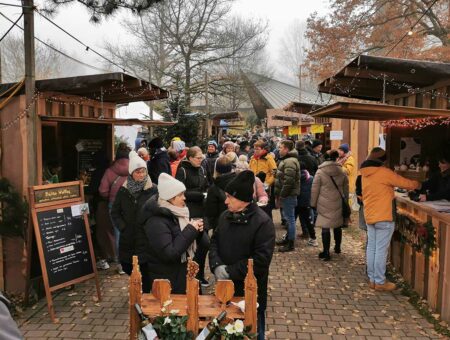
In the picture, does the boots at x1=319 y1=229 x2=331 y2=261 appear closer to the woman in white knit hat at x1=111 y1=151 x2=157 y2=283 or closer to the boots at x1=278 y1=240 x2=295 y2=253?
the boots at x1=278 y1=240 x2=295 y2=253

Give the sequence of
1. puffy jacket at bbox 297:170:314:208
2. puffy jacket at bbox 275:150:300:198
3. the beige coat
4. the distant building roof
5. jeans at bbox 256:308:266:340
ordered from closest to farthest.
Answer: jeans at bbox 256:308:266:340 < the beige coat < puffy jacket at bbox 275:150:300:198 < puffy jacket at bbox 297:170:314:208 < the distant building roof

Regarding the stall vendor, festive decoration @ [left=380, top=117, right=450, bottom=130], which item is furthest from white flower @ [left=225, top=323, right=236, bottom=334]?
festive decoration @ [left=380, top=117, right=450, bottom=130]

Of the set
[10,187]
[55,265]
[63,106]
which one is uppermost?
[63,106]

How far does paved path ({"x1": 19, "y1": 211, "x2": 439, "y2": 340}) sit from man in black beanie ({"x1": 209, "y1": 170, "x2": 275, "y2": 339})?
162cm

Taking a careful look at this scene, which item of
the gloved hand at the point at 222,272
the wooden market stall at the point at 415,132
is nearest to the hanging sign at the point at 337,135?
the wooden market stall at the point at 415,132

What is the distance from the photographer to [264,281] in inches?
134

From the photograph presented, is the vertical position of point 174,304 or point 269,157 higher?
point 269,157

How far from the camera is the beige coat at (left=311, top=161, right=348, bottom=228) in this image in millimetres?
6914

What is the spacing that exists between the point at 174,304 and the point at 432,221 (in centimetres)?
363

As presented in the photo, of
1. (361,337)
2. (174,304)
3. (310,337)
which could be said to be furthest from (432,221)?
(174,304)

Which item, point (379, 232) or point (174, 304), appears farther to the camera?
point (379, 232)

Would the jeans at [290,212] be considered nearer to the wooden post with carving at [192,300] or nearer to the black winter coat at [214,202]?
the black winter coat at [214,202]

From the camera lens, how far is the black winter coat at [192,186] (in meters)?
5.54

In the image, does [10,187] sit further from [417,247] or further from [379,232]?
[417,247]
